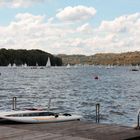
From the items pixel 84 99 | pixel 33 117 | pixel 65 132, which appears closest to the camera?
pixel 65 132

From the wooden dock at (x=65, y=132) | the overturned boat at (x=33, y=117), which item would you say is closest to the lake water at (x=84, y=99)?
the overturned boat at (x=33, y=117)

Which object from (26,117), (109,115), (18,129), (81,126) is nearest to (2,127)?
(18,129)

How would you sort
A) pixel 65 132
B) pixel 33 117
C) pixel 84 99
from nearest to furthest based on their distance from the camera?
pixel 65 132 → pixel 33 117 → pixel 84 99

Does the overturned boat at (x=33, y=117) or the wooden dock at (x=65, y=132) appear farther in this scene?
the overturned boat at (x=33, y=117)

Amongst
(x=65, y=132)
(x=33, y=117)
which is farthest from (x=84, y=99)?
(x=65, y=132)

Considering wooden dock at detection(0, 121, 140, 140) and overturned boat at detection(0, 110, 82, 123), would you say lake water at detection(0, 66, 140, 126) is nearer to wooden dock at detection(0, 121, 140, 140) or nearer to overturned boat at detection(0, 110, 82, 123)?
overturned boat at detection(0, 110, 82, 123)

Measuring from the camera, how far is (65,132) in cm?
1778

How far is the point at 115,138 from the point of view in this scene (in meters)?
16.8

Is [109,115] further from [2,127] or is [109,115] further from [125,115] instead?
[2,127]

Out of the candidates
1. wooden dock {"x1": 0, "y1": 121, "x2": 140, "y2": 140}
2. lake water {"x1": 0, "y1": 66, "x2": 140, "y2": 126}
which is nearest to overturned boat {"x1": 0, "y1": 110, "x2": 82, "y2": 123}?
wooden dock {"x1": 0, "y1": 121, "x2": 140, "y2": 140}

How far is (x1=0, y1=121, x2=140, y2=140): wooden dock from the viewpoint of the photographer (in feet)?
54.7

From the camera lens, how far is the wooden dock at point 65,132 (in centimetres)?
1669

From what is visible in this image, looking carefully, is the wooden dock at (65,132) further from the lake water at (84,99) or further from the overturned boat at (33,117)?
the lake water at (84,99)

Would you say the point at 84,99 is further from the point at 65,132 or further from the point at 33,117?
the point at 65,132
